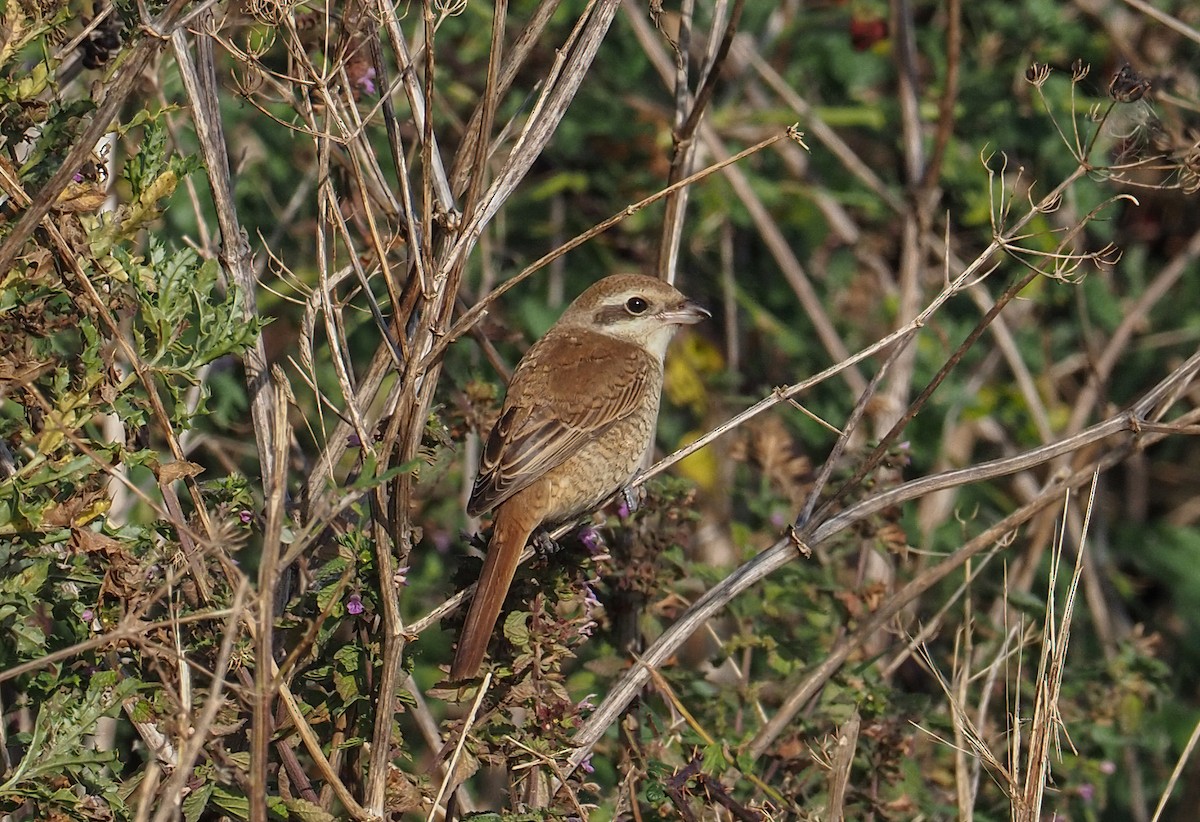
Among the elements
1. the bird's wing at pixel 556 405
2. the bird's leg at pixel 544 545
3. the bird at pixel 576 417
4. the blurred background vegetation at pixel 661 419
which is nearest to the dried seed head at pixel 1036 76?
the blurred background vegetation at pixel 661 419

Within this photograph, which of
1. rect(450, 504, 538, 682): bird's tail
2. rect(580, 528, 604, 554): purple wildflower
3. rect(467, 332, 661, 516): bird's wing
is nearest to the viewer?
rect(450, 504, 538, 682): bird's tail

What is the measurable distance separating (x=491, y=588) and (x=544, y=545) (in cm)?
34

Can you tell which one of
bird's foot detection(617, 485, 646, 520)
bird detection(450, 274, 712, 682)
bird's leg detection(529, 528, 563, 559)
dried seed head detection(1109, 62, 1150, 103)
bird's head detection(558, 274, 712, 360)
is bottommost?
bird's foot detection(617, 485, 646, 520)

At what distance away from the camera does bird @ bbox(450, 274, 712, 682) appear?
323cm

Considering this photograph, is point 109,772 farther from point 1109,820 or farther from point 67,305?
point 1109,820

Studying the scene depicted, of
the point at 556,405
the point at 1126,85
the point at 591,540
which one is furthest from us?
the point at 556,405

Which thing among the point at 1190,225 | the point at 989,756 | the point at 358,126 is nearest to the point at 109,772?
the point at 358,126

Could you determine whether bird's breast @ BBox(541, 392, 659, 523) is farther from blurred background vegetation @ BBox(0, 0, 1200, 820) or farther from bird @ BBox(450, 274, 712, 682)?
blurred background vegetation @ BBox(0, 0, 1200, 820)

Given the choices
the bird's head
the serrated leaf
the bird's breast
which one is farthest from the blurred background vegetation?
the bird's head

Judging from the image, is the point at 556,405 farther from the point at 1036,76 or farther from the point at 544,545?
the point at 1036,76

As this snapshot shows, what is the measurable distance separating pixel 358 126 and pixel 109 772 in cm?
147

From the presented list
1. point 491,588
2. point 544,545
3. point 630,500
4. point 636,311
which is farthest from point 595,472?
point 491,588

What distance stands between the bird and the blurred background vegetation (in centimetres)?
10

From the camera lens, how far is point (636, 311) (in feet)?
13.1
